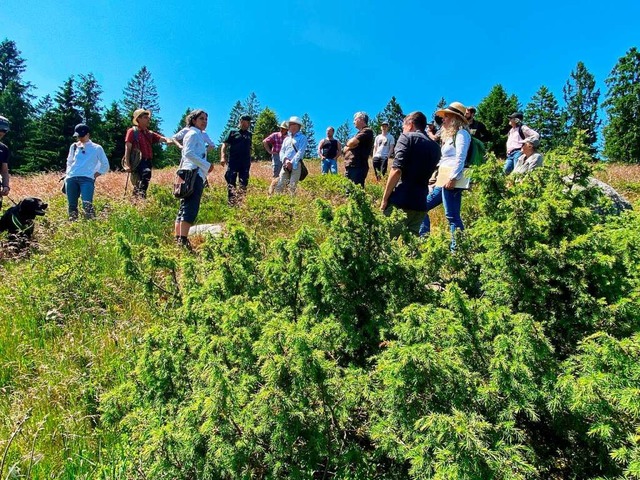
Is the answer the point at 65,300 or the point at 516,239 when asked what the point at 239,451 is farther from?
the point at 65,300

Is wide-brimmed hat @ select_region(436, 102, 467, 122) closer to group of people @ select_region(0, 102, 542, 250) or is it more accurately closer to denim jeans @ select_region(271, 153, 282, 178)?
group of people @ select_region(0, 102, 542, 250)

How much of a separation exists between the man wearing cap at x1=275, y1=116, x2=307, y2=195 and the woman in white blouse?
3.81 metres

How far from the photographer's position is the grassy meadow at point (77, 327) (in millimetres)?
2107

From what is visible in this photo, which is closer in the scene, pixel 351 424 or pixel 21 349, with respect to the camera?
pixel 351 424

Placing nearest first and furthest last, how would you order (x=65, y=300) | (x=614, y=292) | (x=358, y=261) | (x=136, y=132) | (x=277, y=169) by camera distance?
(x=614, y=292) < (x=358, y=261) < (x=65, y=300) < (x=136, y=132) < (x=277, y=169)

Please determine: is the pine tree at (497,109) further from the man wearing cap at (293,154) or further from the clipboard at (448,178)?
the clipboard at (448,178)

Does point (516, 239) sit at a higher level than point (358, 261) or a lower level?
higher

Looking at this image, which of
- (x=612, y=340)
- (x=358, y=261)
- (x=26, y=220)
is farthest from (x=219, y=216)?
(x=612, y=340)

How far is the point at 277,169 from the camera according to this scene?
9.68 metres

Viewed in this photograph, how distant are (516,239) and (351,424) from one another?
1.37 meters

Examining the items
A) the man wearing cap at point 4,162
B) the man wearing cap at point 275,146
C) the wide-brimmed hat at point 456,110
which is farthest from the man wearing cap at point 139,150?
the wide-brimmed hat at point 456,110

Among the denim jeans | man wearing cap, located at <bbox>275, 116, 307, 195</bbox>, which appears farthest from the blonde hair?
the denim jeans

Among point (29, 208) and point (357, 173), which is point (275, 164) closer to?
point (357, 173)

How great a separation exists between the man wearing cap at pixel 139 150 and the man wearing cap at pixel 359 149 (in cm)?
348
